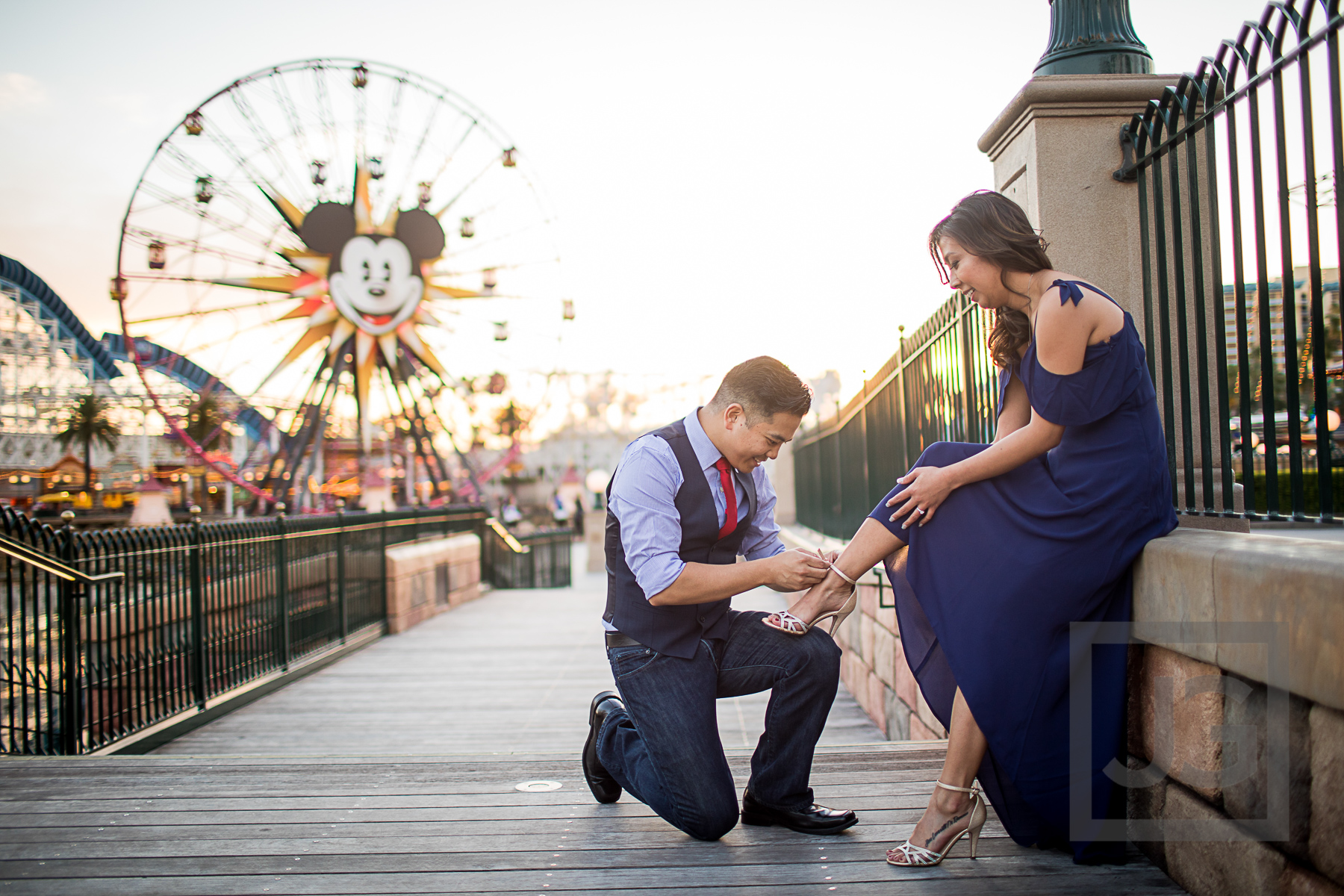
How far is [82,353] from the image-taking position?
134 feet

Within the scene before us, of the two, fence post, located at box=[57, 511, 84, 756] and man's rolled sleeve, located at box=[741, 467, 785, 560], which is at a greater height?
man's rolled sleeve, located at box=[741, 467, 785, 560]

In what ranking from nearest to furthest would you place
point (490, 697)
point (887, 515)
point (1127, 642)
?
point (1127, 642), point (887, 515), point (490, 697)

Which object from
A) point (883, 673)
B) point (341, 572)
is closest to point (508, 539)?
point (341, 572)

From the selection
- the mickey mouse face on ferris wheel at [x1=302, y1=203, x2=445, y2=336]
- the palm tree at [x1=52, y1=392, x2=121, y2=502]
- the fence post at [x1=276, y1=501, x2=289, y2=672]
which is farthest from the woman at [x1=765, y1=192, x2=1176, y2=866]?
the palm tree at [x1=52, y1=392, x2=121, y2=502]

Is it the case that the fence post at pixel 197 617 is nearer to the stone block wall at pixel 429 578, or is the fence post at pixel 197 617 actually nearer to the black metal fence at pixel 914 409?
the stone block wall at pixel 429 578

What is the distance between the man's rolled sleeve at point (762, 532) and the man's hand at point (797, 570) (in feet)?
1.09

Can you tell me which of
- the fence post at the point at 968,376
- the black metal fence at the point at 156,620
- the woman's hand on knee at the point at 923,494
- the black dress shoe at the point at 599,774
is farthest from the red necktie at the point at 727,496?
the black metal fence at the point at 156,620

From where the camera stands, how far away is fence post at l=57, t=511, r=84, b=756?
3.89 metres

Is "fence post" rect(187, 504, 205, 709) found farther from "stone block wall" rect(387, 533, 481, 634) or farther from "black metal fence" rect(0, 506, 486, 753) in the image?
"stone block wall" rect(387, 533, 481, 634)

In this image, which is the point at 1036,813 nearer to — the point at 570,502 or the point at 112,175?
the point at 570,502

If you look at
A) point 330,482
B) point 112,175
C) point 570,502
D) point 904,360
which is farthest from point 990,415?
point 112,175

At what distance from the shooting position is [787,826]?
231 centimetres

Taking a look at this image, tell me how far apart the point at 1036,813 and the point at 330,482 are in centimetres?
3629

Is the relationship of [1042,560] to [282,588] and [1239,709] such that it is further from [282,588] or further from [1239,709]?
[282,588]
